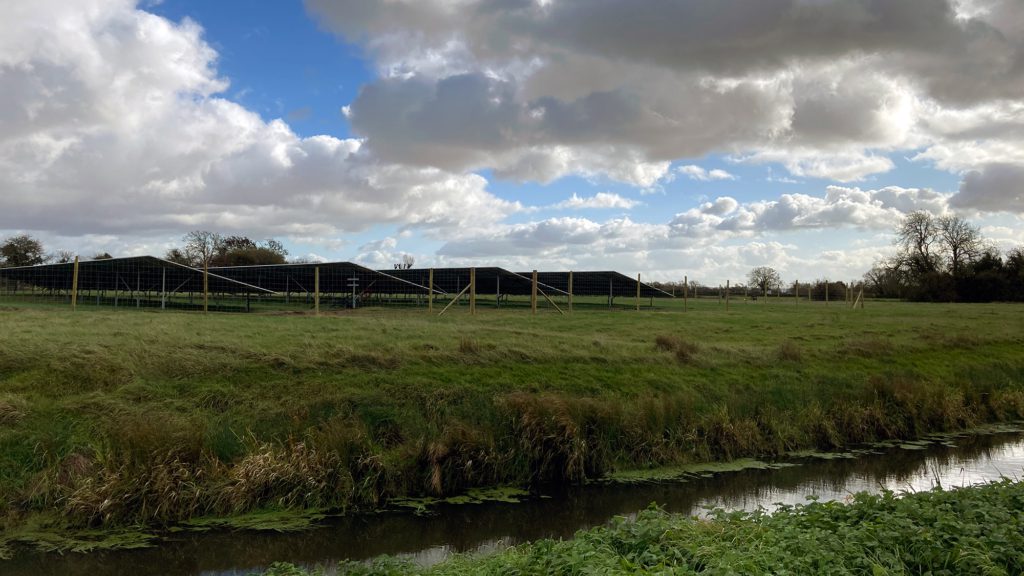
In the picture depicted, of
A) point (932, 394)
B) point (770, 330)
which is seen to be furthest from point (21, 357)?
point (770, 330)

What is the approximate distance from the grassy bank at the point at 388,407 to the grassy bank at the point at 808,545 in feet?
13.5

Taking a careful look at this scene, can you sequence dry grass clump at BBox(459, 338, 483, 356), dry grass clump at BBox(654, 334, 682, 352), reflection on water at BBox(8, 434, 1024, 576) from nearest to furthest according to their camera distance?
1. reflection on water at BBox(8, 434, 1024, 576)
2. dry grass clump at BBox(459, 338, 483, 356)
3. dry grass clump at BBox(654, 334, 682, 352)

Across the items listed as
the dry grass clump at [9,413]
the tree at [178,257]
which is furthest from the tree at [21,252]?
the dry grass clump at [9,413]

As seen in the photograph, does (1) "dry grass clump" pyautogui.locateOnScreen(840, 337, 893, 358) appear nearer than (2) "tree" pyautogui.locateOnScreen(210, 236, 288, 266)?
Yes

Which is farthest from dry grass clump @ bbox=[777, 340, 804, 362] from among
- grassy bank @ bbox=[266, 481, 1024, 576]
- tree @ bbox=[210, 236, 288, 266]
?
tree @ bbox=[210, 236, 288, 266]

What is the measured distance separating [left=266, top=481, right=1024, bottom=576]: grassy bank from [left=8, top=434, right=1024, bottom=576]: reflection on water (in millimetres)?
2163

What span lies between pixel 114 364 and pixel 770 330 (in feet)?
72.9

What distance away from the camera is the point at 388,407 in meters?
13.5

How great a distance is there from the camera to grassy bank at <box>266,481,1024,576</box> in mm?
6148

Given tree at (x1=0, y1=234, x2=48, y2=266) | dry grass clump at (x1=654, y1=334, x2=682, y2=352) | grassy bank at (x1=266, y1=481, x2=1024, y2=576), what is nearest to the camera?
grassy bank at (x1=266, y1=481, x2=1024, y2=576)

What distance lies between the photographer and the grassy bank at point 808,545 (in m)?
6.15

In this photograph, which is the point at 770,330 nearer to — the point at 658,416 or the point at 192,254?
the point at 658,416

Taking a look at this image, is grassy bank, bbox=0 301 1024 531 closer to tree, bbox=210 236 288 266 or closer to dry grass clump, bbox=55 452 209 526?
dry grass clump, bbox=55 452 209 526

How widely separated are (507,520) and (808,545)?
17.5 feet
